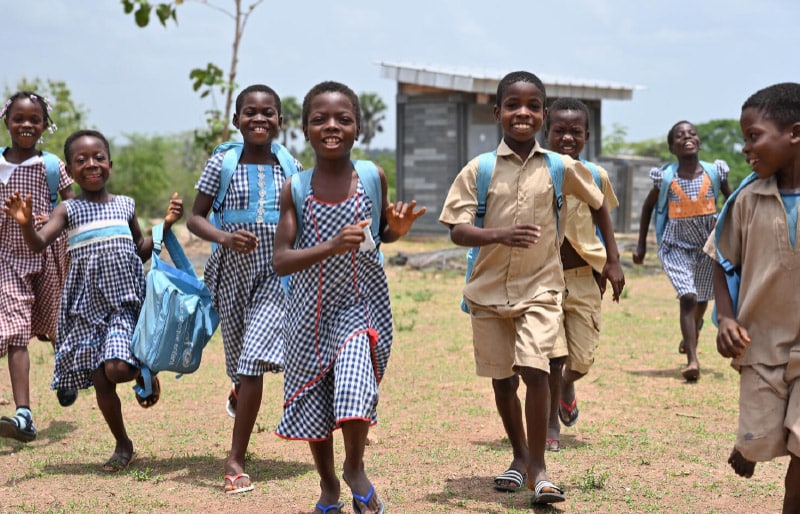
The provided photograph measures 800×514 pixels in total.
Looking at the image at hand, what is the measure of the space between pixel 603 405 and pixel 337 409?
3.39 metres

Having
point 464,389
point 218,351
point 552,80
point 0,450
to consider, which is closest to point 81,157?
point 0,450

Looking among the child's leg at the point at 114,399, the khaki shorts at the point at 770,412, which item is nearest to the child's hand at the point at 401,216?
the khaki shorts at the point at 770,412

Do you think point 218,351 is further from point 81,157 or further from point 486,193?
point 486,193

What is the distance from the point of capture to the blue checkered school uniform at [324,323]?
4.52 metres

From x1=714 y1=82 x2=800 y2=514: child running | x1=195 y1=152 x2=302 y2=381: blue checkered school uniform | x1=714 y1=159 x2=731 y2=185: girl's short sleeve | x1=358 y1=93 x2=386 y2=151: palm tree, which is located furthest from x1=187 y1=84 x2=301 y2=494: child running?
x1=358 y1=93 x2=386 y2=151: palm tree

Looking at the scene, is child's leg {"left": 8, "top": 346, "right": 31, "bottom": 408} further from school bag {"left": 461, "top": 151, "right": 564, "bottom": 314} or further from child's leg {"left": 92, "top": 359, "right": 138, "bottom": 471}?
school bag {"left": 461, "top": 151, "right": 564, "bottom": 314}

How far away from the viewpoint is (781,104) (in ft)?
12.8

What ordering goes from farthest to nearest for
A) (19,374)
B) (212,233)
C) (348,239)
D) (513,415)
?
(19,374), (212,233), (513,415), (348,239)

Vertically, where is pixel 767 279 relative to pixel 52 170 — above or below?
below

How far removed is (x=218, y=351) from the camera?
9.95 m

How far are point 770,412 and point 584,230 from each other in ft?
7.47

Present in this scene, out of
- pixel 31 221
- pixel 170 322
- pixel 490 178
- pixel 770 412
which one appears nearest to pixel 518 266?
pixel 490 178

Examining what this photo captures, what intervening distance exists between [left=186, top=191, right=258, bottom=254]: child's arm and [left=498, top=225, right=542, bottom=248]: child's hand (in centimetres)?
120

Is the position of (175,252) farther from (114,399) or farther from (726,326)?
(726,326)
